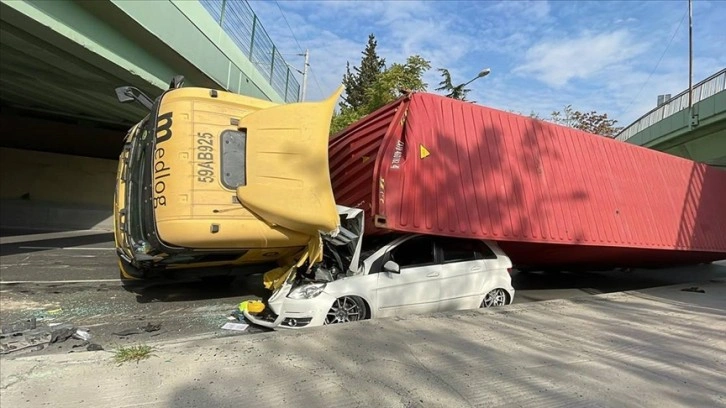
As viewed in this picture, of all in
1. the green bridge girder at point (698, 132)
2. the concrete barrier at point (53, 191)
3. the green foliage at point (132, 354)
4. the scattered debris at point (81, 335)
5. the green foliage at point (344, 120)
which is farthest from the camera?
the green foliage at point (344, 120)

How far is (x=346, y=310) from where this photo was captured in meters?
5.66

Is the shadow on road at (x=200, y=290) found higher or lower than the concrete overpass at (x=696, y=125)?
lower

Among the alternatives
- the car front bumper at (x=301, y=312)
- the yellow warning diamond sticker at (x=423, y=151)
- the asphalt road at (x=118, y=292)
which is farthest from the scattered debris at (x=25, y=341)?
the yellow warning diamond sticker at (x=423, y=151)

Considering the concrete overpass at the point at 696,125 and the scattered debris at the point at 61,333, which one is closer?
the scattered debris at the point at 61,333

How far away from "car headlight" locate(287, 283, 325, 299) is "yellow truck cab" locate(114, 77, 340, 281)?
0.56 m

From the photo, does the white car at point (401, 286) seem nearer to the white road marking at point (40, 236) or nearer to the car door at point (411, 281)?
the car door at point (411, 281)

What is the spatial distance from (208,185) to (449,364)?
11.1 ft

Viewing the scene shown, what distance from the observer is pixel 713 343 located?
15.9 ft

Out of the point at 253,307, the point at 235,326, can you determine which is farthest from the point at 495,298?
the point at 235,326

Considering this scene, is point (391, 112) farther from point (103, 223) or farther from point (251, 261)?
point (103, 223)

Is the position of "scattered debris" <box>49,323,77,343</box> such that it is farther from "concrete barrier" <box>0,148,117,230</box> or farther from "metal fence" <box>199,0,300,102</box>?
"concrete barrier" <box>0,148,117,230</box>

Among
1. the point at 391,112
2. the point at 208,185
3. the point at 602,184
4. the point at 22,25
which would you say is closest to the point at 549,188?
the point at 602,184

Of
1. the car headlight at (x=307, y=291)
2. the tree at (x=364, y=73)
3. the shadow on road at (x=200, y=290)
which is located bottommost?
the shadow on road at (x=200, y=290)

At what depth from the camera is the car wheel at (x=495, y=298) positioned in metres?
6.86
